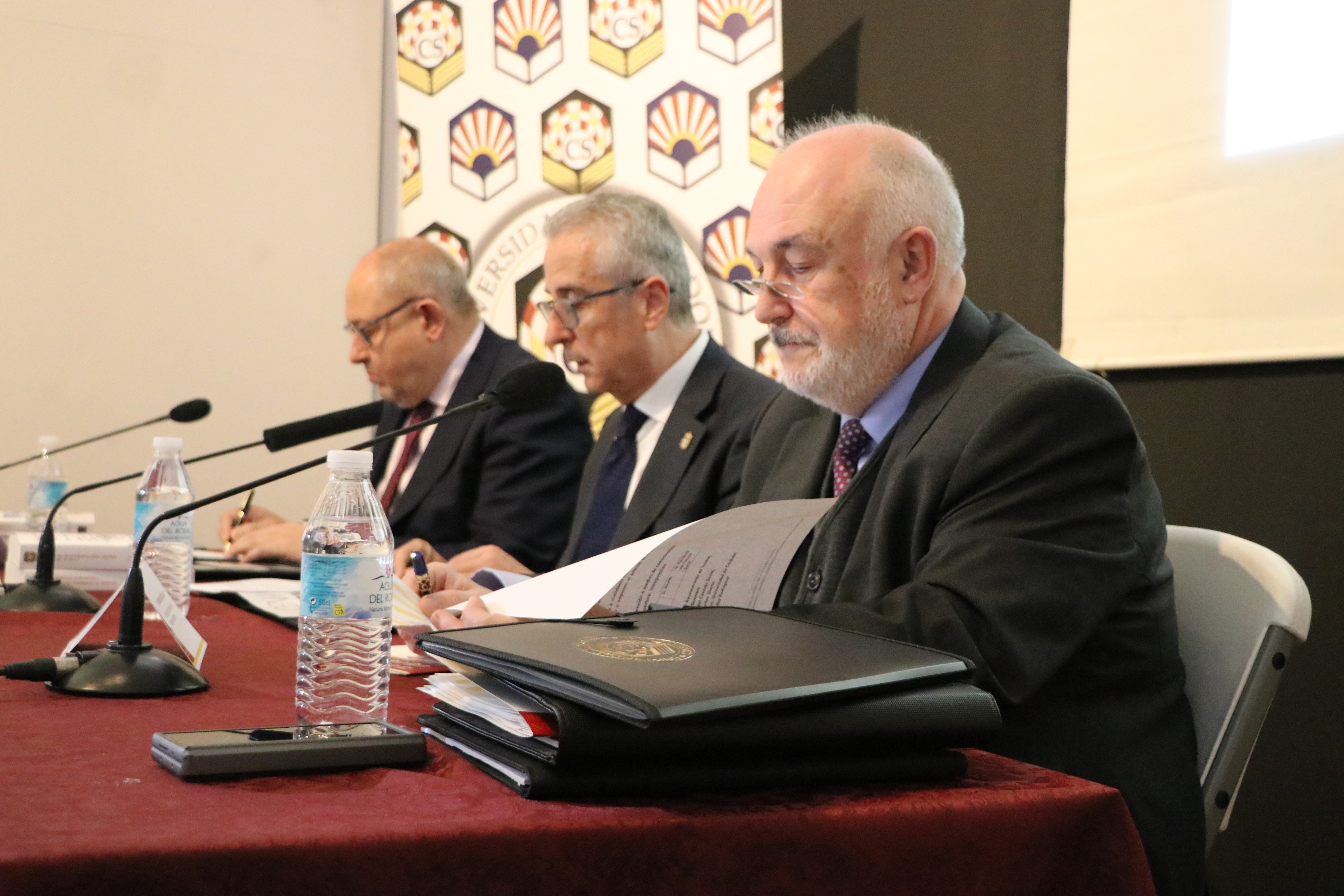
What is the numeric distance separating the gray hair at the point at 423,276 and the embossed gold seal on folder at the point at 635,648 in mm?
2464

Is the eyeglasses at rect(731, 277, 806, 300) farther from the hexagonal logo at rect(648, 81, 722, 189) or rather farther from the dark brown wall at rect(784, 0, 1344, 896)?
the hexagonal logo at rect(648, 81, 722, 189)

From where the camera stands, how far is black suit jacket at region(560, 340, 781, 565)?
2.32 meters

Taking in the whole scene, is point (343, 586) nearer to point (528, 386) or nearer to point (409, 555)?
point (528, 386)

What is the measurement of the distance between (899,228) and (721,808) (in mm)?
1062

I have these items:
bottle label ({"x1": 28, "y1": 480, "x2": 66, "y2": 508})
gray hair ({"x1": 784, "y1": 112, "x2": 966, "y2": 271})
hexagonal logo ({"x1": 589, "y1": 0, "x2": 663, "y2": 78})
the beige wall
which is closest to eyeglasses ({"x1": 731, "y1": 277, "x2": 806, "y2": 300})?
gray hair ({"x1": 784, "y1": 112, "x2": 966, "y2": 271})

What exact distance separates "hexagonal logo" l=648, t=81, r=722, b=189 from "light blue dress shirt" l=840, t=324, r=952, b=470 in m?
1.99

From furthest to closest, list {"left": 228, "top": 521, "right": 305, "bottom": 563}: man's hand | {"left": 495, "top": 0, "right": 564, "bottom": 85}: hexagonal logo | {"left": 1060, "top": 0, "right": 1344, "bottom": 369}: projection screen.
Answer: {"left": 495, "top": 0, "right": 564, "bottom": 85}: hexagonal logo
{"left": 228, "top": 521, "right": 305, "bottom": 563}: man's hand
{"left": 1060, "top": 0, "right": 1344, "bottom": 369}: projection screen

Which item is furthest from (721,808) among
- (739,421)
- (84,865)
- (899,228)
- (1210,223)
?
→ (1210,223)

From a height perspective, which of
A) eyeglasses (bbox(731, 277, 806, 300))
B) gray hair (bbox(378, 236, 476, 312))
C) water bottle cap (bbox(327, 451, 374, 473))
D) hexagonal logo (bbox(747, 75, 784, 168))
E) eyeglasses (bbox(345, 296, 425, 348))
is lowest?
water bottle cap (bbox(327, 451, 374, 473))

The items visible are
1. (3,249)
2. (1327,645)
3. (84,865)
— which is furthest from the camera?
(3,249)

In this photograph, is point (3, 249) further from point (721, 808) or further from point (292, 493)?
point (721, 808)

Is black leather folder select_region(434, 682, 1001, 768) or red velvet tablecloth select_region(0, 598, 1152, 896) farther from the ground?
black leather folder select_region(434, 682, 1001, 768)

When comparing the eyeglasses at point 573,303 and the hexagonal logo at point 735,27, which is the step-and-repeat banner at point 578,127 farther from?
the eyeglasses at point 573,303

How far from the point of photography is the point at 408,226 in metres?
4.56
